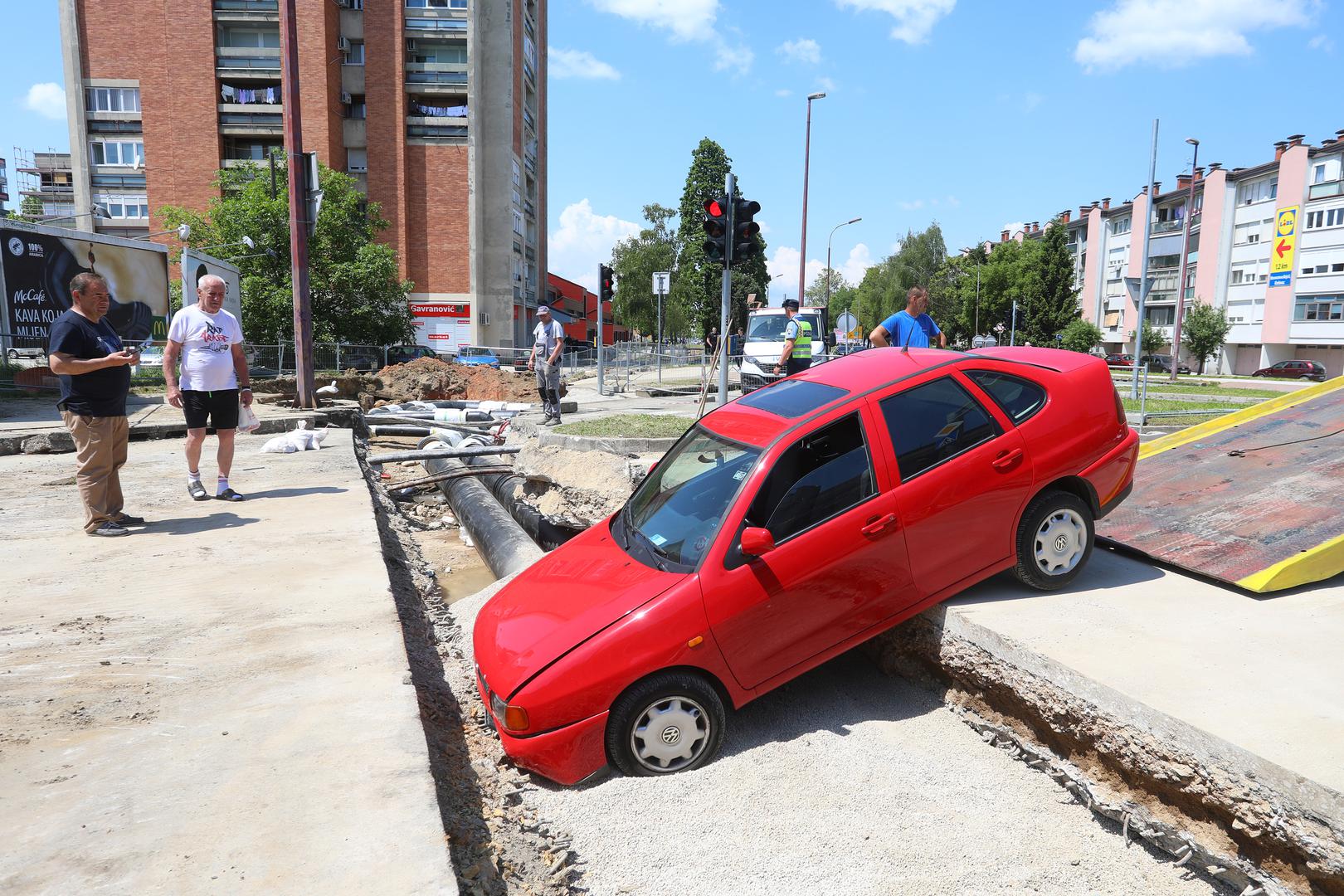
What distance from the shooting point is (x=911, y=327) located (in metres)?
8.15

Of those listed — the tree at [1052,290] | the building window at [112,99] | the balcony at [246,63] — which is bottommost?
the tree at [1052,290]

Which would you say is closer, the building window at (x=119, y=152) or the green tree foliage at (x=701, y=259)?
the building window at (x=119, y=152)

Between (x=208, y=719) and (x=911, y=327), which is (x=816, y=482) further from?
(x=911, y=327)

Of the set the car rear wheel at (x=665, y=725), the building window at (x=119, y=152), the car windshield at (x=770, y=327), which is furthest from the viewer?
the building window at (x=119, y=152)

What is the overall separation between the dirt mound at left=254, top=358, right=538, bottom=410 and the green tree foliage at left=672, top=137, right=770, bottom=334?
32667mm

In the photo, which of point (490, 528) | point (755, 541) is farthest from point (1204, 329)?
point (755, 541)

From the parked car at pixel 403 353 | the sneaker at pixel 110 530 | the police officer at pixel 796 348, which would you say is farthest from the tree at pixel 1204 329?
the sneaker at pixel 110 530

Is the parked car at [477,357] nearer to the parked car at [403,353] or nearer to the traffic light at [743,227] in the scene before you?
the parked car at [403,353]

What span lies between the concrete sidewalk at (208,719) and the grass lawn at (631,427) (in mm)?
5041

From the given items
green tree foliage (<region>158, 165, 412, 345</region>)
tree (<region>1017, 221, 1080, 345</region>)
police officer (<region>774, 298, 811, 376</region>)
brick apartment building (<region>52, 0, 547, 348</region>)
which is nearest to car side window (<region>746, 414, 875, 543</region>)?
police officer (<region>774, 298, 811, 376</region>)

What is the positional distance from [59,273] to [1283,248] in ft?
216

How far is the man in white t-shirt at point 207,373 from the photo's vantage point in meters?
6.83

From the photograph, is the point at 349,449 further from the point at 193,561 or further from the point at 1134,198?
the point at 1134,198

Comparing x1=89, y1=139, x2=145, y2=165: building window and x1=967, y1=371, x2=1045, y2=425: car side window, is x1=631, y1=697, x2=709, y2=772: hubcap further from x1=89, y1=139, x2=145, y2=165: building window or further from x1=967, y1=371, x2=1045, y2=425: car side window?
x1=89, y1=139, x2=145, y2=165: building window
